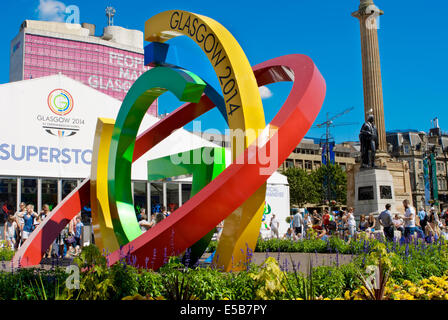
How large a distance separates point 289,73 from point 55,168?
44.0 ft

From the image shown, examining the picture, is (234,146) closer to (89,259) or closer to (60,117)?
(89,259)

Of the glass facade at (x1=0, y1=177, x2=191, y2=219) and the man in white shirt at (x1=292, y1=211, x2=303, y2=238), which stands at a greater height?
the glass facade at (x1=0, y1=177, x2=191, y2=219)

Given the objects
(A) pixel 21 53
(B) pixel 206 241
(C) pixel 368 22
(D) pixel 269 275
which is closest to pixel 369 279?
(D) pixel 269 275

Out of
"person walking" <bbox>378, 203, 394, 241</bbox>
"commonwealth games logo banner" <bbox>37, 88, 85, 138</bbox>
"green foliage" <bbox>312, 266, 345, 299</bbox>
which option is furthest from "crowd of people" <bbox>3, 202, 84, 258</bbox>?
"green foliage" <bbox>312, 266, 345, 299</bbox>

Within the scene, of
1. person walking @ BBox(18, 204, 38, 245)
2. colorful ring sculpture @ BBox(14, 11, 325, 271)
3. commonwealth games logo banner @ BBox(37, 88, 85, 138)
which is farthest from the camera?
commonwealth games logo banner @ BBox(37, 88, 85, 138)

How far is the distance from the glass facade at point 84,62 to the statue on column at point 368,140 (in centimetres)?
8400

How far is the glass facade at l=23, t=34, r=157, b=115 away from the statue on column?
276 ft

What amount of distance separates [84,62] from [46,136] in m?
90.8

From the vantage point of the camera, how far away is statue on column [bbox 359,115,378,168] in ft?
73.0

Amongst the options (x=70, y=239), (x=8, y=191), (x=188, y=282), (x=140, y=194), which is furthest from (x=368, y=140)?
(x=188, y=282)

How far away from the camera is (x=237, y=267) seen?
8461mm

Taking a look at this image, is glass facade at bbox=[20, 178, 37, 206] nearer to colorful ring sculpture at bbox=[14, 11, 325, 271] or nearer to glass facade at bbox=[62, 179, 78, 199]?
glass facade at bbox=[62, 179, 78, 199]

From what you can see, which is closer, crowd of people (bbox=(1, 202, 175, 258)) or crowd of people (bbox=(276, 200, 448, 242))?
crowd of people (bbox=(276, 200, 448, 242))

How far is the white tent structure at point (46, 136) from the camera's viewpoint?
19.1m
